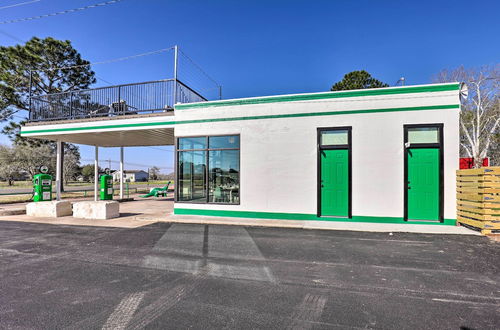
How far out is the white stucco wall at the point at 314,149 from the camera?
752cm

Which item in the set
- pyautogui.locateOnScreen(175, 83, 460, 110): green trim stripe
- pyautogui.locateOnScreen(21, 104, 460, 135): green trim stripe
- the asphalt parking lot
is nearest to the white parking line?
the asphalt parking lot

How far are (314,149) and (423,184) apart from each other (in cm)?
338

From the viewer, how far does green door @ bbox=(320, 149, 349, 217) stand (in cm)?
802

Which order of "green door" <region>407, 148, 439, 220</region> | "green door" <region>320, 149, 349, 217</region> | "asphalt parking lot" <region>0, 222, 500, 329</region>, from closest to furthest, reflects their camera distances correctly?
"asphalt parking lot" <region>0, 222, 500, 329</region> < "green door" <region>407, 148, 439, 220</region> < "green door" <region>320, 149, 349, 217</region>

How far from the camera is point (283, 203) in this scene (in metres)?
8.50

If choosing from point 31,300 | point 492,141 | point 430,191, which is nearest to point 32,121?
point 31,300

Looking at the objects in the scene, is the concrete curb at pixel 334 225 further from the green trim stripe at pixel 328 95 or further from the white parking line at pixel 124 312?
the white parking line at pixel 124 312

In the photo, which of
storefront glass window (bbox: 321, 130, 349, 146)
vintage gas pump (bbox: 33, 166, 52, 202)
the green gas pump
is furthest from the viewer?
the green gas pump

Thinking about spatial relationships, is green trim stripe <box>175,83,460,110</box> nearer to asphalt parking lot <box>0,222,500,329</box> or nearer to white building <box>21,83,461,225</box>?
white building <box>21,83,461,225</box>

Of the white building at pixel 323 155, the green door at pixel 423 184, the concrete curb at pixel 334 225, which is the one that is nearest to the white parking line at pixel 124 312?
the concrete curb at pixel 334 225

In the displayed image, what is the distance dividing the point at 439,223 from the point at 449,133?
2669 millimetres

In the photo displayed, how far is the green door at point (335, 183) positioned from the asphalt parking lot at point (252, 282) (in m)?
1.54

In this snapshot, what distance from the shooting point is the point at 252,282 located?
3852 mm

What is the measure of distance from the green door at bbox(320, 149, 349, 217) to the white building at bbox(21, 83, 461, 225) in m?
0.03
